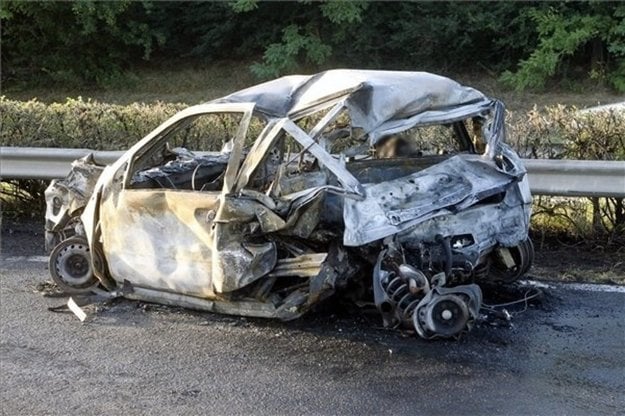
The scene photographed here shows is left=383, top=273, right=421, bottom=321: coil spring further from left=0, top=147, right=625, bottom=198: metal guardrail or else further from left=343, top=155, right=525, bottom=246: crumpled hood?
left=0, top=147, right=625, bottom=198: metal guardrail

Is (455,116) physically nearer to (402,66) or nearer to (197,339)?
(197,339)

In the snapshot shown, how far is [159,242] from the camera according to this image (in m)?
6.22

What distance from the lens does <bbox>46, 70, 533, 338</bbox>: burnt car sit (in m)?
5.64

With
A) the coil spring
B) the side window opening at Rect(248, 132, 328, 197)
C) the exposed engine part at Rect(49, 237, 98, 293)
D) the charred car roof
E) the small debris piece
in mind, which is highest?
the charred car roof

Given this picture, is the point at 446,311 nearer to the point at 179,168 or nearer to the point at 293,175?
the point at 293,175

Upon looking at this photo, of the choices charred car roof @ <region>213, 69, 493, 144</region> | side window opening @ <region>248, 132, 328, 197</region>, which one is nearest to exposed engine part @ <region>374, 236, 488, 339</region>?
side window opening @ <region>248, 132, 328, 197</region>

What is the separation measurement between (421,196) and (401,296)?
65cm

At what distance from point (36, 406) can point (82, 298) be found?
193 cm

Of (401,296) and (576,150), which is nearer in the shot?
(401,296)

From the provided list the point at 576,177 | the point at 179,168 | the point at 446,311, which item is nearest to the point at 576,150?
the point at 576,177

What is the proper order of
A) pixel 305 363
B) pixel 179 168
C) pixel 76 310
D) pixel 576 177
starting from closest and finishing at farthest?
pixel 305 363
pixel 76 310
pixel 179 168
pixel 576 177

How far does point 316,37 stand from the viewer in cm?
1831

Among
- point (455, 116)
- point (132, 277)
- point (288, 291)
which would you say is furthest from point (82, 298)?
point (455, 116)

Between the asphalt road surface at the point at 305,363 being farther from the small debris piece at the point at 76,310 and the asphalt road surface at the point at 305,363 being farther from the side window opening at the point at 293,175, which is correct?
the side window opening at the point at 293,175
